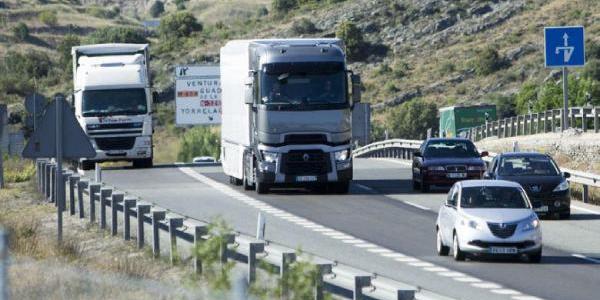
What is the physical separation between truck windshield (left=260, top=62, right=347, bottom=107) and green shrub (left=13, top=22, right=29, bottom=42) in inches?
4369

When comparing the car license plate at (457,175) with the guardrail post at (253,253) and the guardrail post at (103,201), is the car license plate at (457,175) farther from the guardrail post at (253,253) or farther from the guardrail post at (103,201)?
the guardrail post at (253,253)

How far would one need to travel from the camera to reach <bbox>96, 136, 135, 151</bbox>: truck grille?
5059 centimetres

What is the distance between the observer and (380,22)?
451 feet

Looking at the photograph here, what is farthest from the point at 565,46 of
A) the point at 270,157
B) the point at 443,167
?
the point at 270,157

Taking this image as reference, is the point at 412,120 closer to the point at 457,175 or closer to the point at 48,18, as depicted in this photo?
the point at 48,18

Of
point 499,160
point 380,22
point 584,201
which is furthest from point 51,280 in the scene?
point 380,22

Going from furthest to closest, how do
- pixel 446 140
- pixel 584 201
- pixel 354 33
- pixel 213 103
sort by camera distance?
pixel 354 33, pixel 213 103, pixel 446 140, pixel 584 201

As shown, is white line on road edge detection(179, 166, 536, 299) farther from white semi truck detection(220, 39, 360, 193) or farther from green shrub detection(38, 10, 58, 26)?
green shrub detection(38, 10, 58, 26)

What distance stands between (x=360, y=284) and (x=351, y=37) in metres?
114

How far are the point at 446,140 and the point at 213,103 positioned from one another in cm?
2803

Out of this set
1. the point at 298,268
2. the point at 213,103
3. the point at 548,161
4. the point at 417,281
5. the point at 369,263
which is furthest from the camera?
the point at 213,103

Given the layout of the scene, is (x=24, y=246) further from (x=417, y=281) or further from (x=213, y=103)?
(x=213, y=103)

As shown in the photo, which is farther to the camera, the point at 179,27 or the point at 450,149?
the point at 179,27

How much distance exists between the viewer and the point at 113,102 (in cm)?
5028
